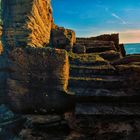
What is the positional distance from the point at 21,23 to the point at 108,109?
576 centimetres

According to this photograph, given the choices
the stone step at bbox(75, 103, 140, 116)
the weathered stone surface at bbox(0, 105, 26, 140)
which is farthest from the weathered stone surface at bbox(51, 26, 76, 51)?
the weathered stone surface at bbox(0, 105, 26, 140)

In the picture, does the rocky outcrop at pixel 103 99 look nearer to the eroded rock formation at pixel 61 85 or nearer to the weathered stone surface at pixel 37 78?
the eroded rock formation at pixel 61 85

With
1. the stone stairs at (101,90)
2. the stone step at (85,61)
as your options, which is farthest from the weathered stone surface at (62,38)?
the stone stairs at (101,90)

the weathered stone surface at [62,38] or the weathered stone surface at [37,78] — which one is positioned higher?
the weathered stone surface at [62,38]

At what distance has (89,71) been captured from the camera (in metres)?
12.8

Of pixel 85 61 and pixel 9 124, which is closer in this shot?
pixel 9 124

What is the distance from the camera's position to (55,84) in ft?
38.7

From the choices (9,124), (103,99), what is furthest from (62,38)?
(9,124)

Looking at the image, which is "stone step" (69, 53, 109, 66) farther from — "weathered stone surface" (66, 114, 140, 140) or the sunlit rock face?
"weathered stone surface" (66, 114, 140, 140)

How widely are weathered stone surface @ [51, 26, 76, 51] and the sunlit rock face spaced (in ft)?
6.41

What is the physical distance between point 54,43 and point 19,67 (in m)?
4.67

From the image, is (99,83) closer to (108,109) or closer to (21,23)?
(108,109)

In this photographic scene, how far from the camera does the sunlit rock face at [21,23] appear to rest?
12.8 metres

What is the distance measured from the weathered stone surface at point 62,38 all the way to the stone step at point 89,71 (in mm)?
2916
